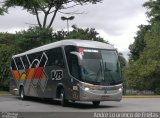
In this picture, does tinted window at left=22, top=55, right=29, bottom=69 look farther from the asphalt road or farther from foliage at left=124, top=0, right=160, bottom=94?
foliage at left=124, top=0, right=160, bottom=94

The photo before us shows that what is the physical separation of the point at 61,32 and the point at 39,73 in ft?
65.5

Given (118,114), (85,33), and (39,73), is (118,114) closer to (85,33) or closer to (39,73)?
(39,73)

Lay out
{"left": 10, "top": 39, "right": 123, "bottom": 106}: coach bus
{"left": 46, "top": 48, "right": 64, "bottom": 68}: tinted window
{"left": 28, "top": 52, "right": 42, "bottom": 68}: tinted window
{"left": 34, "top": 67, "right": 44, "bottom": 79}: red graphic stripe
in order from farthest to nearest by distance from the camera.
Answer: {"left": 28, "top": 52, "right": 42, "bottom": 68}: tinted window
{"left": 34, "top": 67, "right": 44, "bottom": 79}: red graphic stripe
{"left": 46, "top": 48, "right": 64, "bottom": 68}: tinted window
{"left": 10, "top": 39, "right": 123, "bottom": 106}: coach bus

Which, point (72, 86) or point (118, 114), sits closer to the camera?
point (118, 114)

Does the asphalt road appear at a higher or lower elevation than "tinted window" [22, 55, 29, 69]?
lower

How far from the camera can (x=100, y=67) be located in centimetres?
2217

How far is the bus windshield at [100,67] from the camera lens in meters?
21.9

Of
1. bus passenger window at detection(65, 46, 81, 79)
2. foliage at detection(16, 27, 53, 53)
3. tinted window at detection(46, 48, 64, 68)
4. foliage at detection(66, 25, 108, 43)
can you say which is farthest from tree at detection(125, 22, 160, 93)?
bus passenger window at detection(65, 46, 81, 79)

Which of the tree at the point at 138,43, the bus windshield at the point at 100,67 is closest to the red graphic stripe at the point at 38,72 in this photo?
the bus windshield at the point at 100,67

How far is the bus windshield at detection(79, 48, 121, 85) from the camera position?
21906 mm

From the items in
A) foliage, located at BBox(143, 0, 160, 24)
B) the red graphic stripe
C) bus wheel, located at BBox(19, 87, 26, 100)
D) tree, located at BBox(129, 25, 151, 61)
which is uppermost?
foliage, located at BBox(143, 0, 160, 24)

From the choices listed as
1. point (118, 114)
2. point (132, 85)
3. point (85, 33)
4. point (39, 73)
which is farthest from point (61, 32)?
point (118, 114)

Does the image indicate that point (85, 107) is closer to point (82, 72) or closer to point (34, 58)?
point (82, 72)

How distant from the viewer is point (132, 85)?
1702 inches
